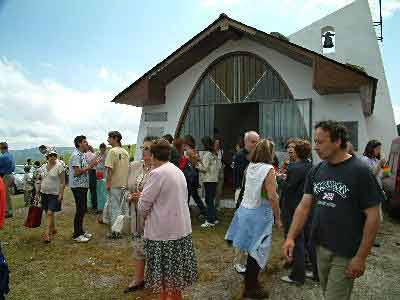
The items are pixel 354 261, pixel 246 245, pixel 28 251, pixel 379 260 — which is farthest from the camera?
pixel 28 251

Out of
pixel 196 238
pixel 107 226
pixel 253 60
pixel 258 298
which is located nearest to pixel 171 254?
pixel 258 298

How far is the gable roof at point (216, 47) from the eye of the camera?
8.27m

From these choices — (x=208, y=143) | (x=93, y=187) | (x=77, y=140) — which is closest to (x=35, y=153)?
(x=93, y=187)

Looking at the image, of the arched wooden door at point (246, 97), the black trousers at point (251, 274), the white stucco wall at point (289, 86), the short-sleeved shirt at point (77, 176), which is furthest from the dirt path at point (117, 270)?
the arched wooden door at point (246, 97)

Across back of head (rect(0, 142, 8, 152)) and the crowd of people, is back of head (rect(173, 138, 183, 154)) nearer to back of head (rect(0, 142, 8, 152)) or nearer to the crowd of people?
the crowd of people

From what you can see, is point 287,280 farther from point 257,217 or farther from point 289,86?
point 289,86

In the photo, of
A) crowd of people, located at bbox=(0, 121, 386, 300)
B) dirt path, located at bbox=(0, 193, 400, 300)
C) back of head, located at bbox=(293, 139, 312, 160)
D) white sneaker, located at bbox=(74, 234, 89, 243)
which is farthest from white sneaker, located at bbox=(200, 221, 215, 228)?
back of head, located at bbox=(293, 139, 312, 160)

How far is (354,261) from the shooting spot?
268 cm

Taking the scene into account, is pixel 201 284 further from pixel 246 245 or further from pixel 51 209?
pixel 51 209

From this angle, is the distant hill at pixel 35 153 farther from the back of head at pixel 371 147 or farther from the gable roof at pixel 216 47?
the back of head at pixel 371 147

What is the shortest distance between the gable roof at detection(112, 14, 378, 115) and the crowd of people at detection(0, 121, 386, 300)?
1.75 meters

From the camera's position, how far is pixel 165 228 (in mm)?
3867

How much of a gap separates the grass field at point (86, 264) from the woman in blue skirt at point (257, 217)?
0.44 metres

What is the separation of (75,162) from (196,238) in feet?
9.17
